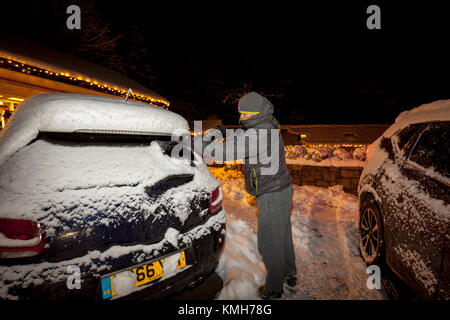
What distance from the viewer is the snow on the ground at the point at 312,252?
2.26 m

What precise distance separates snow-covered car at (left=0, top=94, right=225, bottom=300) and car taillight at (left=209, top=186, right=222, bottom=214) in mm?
79

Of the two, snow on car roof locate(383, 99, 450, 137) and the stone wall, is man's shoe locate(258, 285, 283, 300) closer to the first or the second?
snow on car roof locate(383, 99, 450, 137)

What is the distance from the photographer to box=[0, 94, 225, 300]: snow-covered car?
1.10 meters

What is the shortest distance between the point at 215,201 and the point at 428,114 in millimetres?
2408

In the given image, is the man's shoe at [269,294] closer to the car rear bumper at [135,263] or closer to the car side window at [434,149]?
the car rear bumper at [135,263]

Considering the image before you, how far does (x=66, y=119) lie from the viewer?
1399 millimetres

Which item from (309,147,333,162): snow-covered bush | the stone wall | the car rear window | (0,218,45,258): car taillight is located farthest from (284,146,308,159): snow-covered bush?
(0,218,45,258): car taillight

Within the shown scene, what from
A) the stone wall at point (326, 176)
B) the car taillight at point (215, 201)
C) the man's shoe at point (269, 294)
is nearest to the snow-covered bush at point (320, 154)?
the stone wall at point (326, 176)

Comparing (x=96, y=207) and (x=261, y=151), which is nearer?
(x=96, y=207)

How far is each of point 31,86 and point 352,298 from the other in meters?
7.38

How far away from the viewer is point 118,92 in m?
7.00

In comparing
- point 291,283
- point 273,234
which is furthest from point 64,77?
point 291,283

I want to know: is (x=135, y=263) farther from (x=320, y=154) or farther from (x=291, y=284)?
(x=320, y=154)
